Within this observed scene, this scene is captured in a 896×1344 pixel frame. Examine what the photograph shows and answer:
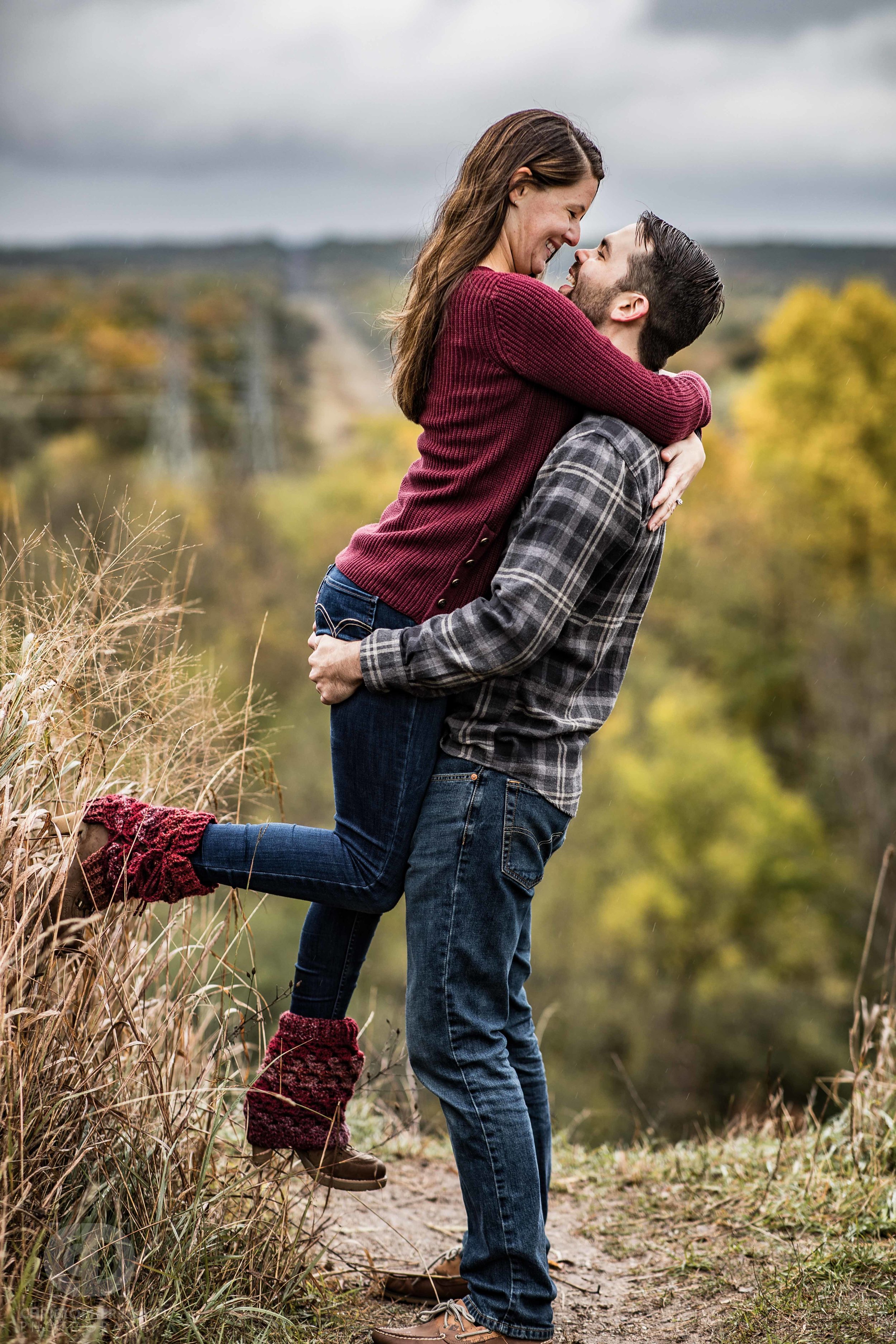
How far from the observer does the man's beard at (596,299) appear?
1935 mm

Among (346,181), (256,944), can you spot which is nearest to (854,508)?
(256,944)

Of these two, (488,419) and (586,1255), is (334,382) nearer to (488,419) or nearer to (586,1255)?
(586,1255)

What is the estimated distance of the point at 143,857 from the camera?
1828 millimetres

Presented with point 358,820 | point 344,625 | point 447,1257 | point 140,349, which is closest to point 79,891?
point 358,820

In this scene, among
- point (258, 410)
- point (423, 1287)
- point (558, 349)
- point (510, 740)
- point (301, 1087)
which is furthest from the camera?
point (258, 410)

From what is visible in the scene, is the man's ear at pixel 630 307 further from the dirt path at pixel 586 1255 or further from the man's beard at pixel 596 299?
the dirt path at pixel 586 1255

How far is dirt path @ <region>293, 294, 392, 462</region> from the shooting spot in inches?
1593

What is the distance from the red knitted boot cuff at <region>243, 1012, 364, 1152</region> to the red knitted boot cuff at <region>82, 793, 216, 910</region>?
0.37 metres

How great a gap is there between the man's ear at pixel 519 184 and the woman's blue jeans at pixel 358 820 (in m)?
0.69

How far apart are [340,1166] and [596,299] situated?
1594 mm

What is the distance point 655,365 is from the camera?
2.00 m

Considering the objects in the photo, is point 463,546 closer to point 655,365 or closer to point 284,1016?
point 655,365

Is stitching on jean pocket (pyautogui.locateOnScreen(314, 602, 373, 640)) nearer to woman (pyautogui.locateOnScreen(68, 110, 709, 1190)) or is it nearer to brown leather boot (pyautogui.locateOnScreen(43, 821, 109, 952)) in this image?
woman (pyautogui.locateOnScreen(68, 110, 709, 1190))

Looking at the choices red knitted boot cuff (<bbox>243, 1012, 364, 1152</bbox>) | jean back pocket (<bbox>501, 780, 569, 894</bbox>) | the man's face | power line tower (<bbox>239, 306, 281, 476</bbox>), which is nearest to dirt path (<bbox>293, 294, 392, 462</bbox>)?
power line tower (<bbox>239, 306, 281, 476</bbox>)
